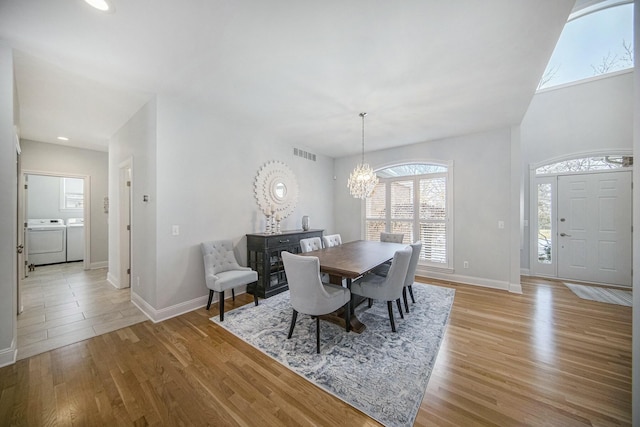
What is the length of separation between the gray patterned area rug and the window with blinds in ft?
5.32

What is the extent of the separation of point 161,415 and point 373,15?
10.3 ft

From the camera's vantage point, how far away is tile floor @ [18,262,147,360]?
2410mm

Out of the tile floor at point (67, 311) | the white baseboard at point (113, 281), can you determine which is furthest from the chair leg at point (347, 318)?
the white baseboard at point (113, 281)

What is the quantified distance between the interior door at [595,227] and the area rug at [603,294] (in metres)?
0.36

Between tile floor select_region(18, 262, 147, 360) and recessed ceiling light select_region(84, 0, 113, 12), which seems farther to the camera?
tile floor select_region(18, 262, 147, 360)

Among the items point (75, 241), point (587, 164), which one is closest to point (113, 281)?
point (75, 241)

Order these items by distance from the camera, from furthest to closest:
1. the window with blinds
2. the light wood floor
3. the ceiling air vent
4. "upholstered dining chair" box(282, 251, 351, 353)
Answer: the ceiling air vent → the window with blinds → "upholstered dining chair" box(282, 251, 351, 353) → the light wood floor

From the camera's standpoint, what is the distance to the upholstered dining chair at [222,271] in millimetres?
2816

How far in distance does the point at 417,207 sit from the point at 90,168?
7.44m

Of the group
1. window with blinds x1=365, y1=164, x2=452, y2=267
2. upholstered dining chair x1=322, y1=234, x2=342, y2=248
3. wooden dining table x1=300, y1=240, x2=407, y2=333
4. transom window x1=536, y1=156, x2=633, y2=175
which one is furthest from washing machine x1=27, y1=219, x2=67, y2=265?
transom window x1=536, y1=156, x2=633, y2=175

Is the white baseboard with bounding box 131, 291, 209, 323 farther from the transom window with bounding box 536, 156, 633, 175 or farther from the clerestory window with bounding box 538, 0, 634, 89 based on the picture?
the transom window with bounding box 536, 156, 633, 175

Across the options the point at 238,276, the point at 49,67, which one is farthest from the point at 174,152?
the point at 238,276

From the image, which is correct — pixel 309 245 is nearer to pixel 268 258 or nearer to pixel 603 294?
pixel 268 258

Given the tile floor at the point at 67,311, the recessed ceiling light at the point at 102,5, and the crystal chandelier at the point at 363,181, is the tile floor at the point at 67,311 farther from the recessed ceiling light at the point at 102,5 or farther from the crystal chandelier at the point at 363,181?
the crystal chandelier at the point at 363,181
